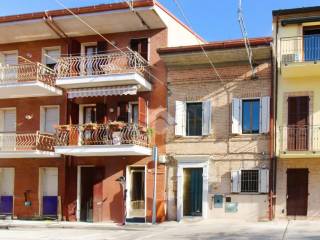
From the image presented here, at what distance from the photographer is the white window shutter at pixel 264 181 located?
24.0m

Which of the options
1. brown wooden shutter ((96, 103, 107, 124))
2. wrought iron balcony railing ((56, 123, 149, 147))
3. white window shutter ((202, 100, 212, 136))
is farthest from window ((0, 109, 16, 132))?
white window shutter ((202, 100, 212, 136))

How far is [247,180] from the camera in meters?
24.5

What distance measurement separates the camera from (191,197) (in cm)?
2548

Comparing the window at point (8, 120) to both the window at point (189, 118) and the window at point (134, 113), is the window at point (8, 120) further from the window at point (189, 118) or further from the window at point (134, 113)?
the window at point (189, 118)

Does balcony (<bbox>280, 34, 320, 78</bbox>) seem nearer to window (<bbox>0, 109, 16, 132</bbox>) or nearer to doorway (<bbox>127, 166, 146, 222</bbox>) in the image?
doorway (<bbox>127, 166, 146, 222</bbox>)

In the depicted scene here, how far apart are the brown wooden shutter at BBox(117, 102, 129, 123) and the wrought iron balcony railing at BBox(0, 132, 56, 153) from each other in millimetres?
3485

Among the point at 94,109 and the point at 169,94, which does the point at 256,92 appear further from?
the point at 94,109

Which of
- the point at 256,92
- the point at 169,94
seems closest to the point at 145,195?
the point at 169,94

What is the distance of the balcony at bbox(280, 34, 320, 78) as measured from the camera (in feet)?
77.2

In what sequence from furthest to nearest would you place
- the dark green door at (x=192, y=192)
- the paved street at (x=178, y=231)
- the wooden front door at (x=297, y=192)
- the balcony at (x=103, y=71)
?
the balcony at (x=103, y=71)
the dark green door at (x=192, y=192)
the wooden front door at (x=297, y=192)
the paved street at (x=178, y=231)

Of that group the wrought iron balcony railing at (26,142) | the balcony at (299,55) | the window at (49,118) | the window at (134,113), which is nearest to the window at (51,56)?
the window at (49,118)

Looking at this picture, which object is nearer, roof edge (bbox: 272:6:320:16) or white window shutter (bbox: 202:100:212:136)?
roof edge (bbox: 272:6:320:16)

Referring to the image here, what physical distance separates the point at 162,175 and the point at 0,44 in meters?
11.2

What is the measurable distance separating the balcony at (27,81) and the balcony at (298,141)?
10948mm
